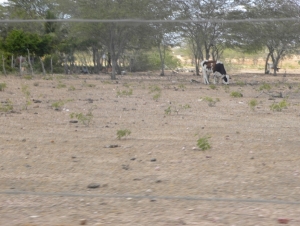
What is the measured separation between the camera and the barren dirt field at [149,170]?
520 centimetres

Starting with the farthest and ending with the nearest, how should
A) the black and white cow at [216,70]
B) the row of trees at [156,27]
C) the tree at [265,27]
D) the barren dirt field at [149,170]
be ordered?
the row of trees at [156,27]
the black and white cow at [216,70]
the tree at [265,27]
the barren dirt field at [149,170]

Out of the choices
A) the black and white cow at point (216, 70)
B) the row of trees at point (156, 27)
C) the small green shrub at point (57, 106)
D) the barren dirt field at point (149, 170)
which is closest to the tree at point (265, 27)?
the row of trees at point (156, 27)

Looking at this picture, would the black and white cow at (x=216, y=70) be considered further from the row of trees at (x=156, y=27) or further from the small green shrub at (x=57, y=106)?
the small green shrub at (x=57, y=106)

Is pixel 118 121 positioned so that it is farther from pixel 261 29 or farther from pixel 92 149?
pixel 261 29

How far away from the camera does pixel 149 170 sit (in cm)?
698

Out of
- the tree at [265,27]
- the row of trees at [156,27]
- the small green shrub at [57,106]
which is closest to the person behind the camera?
the small green shrub at [57,106]

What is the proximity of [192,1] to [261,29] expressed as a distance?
17.0ft

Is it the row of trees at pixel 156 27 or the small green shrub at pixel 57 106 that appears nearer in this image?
the small green shrub at pixel 57 106

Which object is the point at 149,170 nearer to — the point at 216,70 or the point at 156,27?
the point at 216,70

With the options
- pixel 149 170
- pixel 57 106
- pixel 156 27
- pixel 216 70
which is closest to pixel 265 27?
pixel 216 70

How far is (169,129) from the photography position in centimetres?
1068

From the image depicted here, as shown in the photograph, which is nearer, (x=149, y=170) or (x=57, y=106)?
(x=149, y=170)

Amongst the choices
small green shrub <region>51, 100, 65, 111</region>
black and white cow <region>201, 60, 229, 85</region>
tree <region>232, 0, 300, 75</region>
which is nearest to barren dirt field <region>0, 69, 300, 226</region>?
small green shrub <region>51, 100, 65, 111</region>

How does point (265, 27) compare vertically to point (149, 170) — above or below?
above
